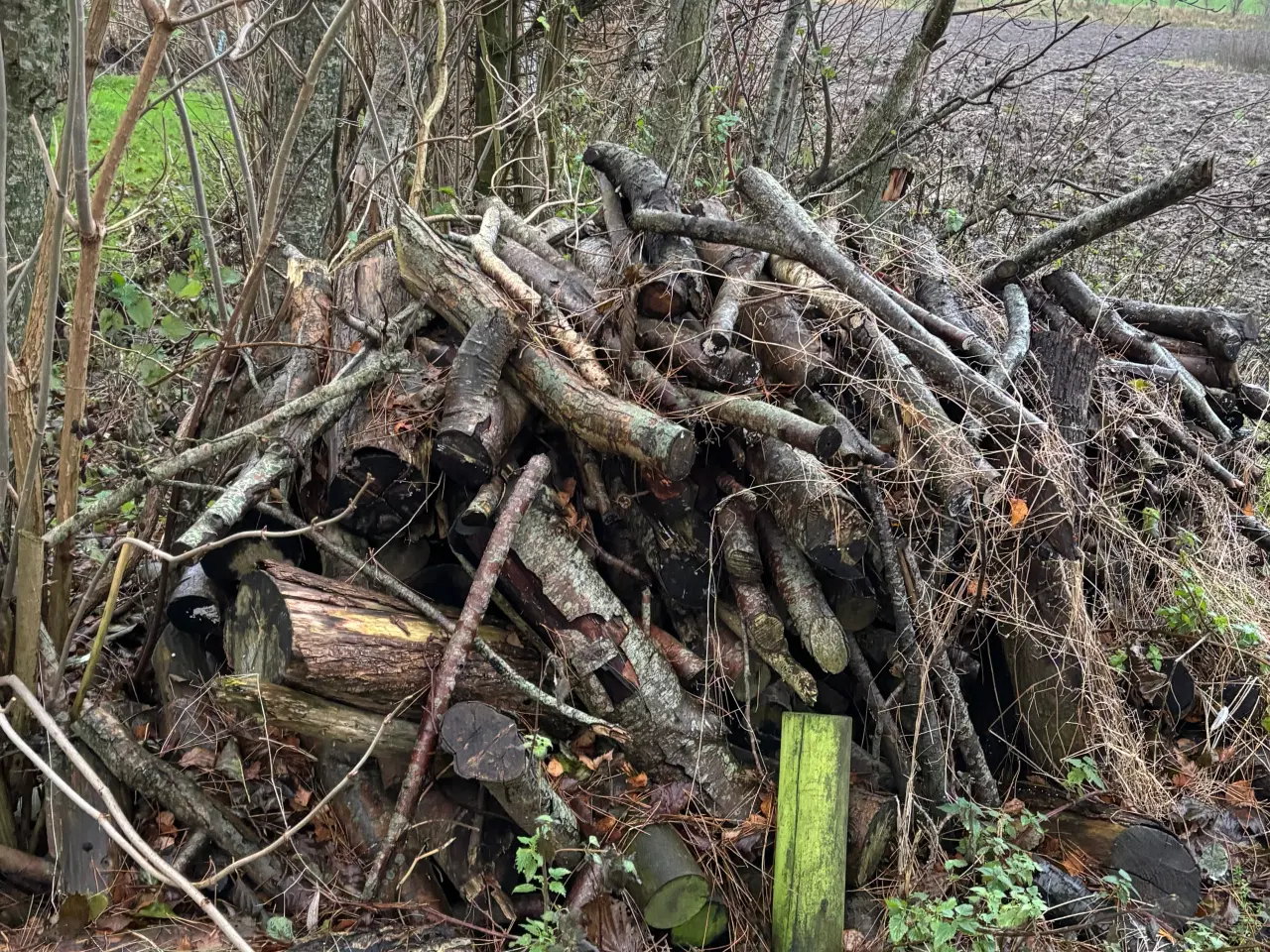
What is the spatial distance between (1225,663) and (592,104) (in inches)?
261

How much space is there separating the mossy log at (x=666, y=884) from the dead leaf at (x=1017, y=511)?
1657 millimetres

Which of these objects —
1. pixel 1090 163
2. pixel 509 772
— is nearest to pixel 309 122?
pixel 509 772

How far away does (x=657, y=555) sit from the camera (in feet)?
10.9

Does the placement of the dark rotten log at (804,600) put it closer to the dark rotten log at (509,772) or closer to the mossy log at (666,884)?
the mossy log at (666,884)

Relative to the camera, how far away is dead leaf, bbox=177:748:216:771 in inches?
123

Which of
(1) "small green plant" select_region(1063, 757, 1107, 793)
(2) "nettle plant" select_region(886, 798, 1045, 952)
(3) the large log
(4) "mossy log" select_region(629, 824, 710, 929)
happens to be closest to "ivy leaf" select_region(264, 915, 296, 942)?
(3) the large log

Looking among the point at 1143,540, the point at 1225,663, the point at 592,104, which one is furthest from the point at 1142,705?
the point at 592,104

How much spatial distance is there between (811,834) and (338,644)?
1.66 metres

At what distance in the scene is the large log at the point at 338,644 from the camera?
8.86 ft

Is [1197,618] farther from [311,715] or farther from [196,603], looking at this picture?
[196,603]

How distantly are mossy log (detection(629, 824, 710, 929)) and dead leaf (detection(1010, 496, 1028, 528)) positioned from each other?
65.2 inches

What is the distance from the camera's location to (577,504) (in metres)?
3.40

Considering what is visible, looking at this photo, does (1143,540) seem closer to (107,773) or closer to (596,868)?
(596,868)

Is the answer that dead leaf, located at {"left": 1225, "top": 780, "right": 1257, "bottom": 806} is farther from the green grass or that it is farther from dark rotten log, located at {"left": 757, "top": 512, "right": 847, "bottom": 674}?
the green grass
